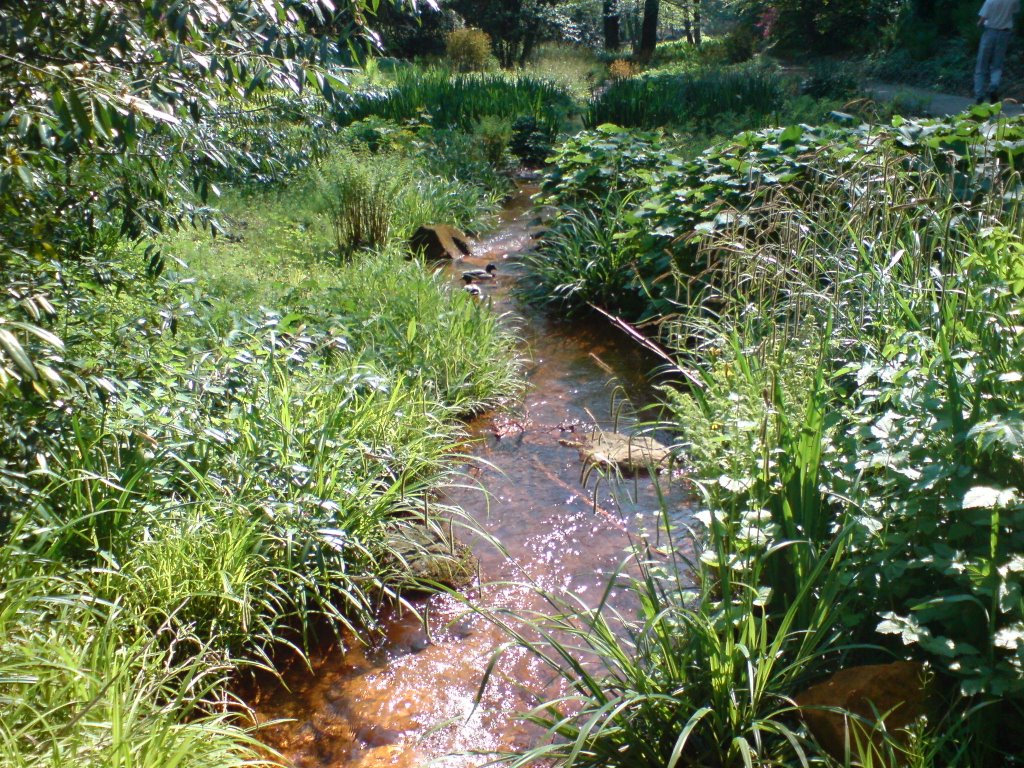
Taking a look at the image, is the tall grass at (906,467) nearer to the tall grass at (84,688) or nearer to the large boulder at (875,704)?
the large boulder at (875,704)

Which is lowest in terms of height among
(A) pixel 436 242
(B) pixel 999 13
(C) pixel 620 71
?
(A) pixel 436 242

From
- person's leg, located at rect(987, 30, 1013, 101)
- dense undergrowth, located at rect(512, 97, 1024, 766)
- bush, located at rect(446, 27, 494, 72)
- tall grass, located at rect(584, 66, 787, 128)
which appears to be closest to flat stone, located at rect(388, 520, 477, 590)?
dense undergrowth, located at rect(512, 97, 1024, 766)

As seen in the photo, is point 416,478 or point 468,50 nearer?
point 416,478

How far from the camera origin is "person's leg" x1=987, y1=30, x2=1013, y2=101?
12188 mm

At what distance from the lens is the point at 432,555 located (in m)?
3.50

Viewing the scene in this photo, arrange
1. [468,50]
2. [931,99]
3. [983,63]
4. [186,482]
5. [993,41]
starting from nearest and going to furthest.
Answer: [186,482] < [993,41] < [931,99] < [983,63] < [468,50]

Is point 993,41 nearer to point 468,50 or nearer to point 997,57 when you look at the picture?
point 997,57

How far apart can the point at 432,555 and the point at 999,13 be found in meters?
12.2

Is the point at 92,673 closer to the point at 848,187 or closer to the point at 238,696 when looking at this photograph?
the point at 238,696

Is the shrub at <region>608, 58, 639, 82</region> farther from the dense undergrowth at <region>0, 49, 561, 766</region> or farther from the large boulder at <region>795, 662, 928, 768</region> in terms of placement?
the large boulder at <region>795, 662, 928, 768</region>

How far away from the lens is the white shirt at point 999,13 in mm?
11586

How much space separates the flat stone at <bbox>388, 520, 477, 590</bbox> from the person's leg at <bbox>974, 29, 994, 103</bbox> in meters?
12.3

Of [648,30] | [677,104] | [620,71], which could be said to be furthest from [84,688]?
[648,30]

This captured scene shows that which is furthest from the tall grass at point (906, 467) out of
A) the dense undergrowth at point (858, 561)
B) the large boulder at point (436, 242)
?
the large boulder at point (436, 242)
